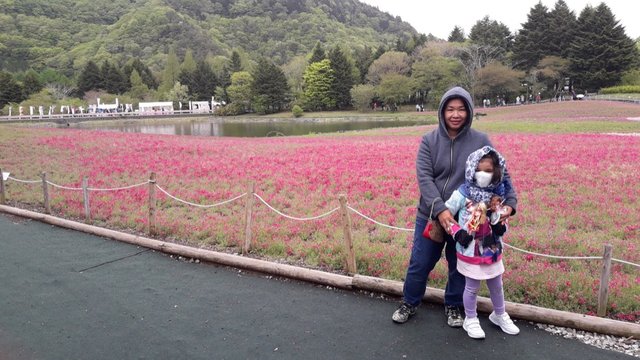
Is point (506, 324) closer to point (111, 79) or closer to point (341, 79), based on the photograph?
point (341, 79)

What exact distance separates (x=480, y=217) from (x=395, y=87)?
69321 millimetres

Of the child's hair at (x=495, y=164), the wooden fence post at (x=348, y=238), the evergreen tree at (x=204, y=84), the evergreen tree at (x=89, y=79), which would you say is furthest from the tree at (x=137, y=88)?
the child's hair at (x=495, y=164)

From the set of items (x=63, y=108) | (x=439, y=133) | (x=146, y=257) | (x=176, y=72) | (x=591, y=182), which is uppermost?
(x=176, y=72)

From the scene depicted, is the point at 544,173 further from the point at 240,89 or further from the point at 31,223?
the point at 240,89

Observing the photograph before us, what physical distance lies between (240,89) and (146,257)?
284 ft

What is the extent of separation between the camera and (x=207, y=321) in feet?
16.5

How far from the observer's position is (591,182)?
10.8 metres

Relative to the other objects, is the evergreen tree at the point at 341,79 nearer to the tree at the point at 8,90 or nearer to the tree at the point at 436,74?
the tree at the point at 436,74

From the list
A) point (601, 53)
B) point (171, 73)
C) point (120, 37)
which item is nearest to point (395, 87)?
point (601, 53)

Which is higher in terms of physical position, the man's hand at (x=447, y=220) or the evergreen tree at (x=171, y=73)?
the evergreen tree at (x=171, y=73)

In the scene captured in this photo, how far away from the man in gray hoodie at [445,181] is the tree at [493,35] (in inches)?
3235

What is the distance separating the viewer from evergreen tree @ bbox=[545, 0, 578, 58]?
6869 cm

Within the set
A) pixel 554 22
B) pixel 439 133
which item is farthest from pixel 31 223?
pixel 554 22

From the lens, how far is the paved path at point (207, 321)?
4.34 metres
